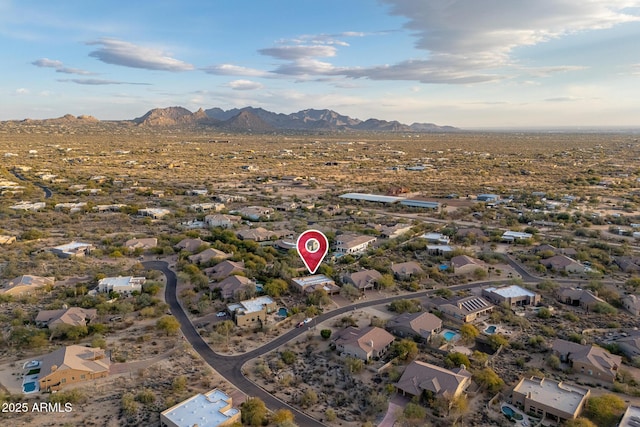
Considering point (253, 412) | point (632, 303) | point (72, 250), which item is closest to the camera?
point (253, 412)

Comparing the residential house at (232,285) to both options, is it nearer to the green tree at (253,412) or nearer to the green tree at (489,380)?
the green tree at (253,412)

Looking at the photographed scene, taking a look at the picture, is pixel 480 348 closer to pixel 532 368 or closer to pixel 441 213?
pixel 532 368

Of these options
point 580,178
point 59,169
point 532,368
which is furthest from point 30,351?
point 580,178

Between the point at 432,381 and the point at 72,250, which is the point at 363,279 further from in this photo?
the point at 72,250

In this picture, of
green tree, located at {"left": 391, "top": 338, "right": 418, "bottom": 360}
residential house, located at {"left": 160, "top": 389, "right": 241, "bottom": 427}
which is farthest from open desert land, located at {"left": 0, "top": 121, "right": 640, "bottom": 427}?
residential house, located at {"left": 160, "top": 389, "right": 241, "bottom": 427}

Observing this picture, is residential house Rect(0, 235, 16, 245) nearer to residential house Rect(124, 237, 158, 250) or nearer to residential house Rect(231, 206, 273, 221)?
residential house Rect(124, 237, 158, 250)

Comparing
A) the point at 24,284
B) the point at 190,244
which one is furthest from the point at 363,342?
the point at 24,284
